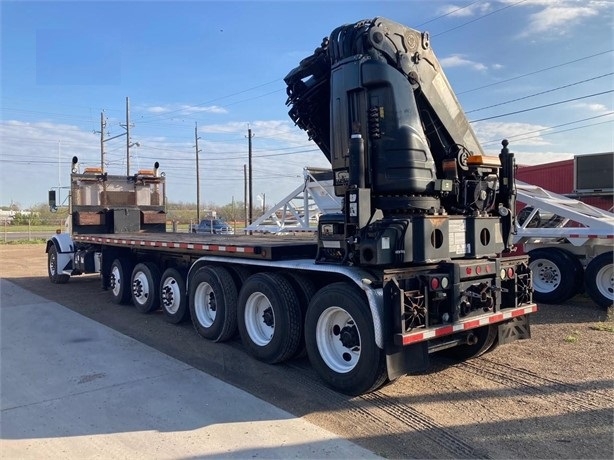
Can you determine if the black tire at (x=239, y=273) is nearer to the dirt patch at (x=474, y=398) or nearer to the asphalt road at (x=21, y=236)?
the dirt patch at (x=474, y=398)

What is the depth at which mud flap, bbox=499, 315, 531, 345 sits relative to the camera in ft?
20.2

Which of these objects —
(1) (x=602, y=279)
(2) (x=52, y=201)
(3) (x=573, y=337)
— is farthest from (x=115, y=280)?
(1) (x=602, y=279)

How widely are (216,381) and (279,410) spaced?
108 cm

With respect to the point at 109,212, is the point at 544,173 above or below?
above

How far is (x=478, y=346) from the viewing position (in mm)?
6109

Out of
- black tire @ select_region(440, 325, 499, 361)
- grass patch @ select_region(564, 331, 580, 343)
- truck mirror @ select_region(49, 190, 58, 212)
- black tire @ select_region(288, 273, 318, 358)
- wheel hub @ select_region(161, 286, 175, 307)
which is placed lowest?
grass patch @ select_region(564, 331, 580, 343)

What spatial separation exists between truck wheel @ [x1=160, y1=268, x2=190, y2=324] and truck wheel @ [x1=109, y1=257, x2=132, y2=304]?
1596 mm

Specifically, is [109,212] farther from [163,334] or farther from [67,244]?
[163,334]

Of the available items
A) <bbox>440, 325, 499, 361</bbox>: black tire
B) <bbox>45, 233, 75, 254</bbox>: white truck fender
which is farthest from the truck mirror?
<bbox>440, 325, 499, 361</bbox>: black tire

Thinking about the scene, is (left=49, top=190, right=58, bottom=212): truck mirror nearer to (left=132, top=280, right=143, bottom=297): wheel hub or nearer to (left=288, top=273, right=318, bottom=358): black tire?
(left=132, top=280, right=143, bottom=297): wheel hub

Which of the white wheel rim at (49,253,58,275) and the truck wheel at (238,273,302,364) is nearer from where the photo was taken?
the truck wheel at (238,273,302,364)

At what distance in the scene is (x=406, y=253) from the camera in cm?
498

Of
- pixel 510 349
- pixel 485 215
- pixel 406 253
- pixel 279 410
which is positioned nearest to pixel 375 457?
pixel 279 410

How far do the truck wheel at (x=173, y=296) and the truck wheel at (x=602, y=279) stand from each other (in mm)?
7206
